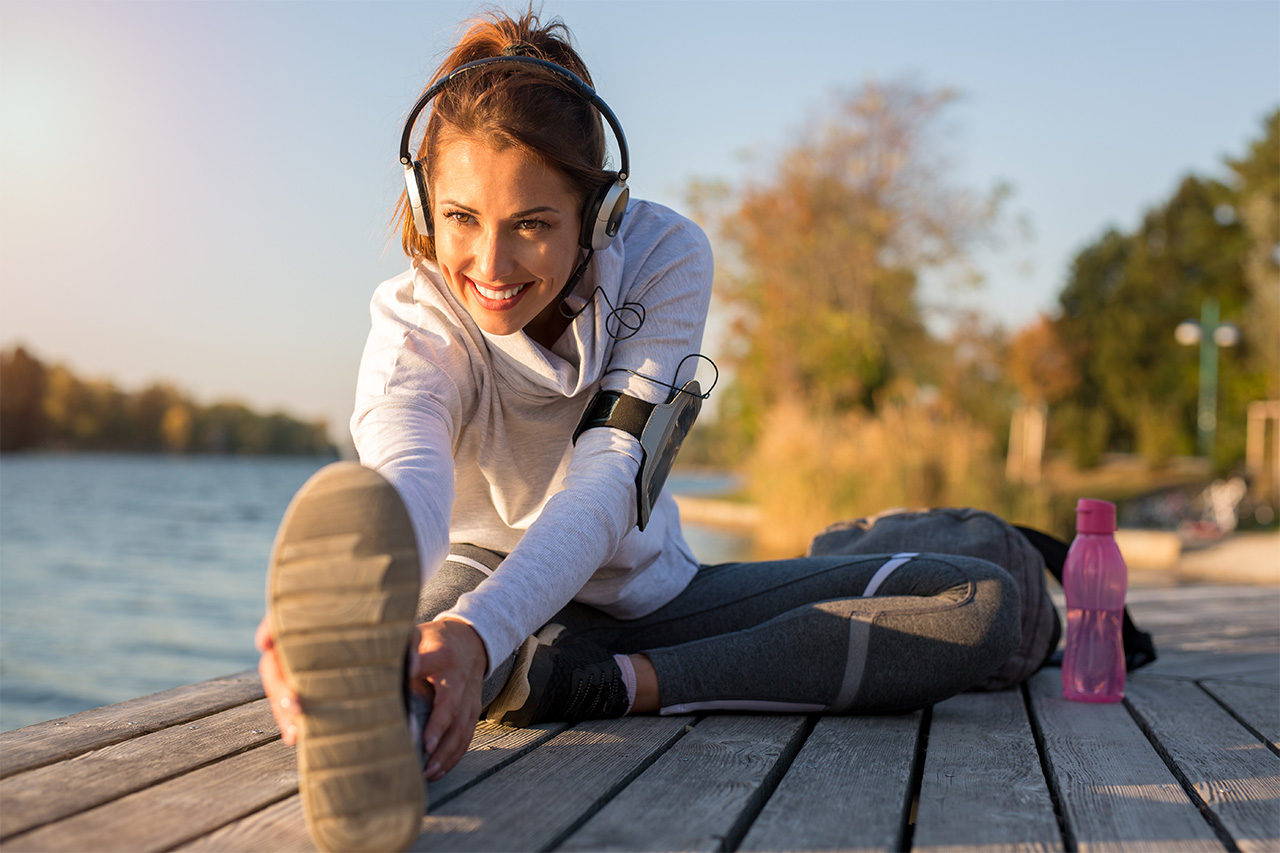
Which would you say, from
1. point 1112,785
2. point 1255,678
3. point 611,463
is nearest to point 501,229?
point 611,463

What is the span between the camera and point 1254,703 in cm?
187

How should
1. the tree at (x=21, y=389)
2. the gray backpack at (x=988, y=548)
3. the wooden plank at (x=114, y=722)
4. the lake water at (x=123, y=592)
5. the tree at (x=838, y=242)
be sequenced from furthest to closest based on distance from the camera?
the tree at (x=21, y=389)
the tree at (x=838, y=242)
the lake water at (x=123, y=592)
the gray backpack at (x=988, y=548)
the wooden plank at (x=114, y=722)

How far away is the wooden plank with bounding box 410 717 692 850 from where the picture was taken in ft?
3.31

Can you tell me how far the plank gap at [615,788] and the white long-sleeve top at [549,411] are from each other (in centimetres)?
23

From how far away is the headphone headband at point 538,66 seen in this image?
1434 millimetres

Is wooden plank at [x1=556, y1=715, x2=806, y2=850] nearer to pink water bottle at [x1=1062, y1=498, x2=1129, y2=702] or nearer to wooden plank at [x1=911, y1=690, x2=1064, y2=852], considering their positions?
wooden plank at [x1=911, y1=690, x2=1064, y2=852]

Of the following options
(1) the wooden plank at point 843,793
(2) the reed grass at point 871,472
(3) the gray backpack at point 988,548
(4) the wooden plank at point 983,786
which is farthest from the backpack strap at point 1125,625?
(2) the reed grass at point 871,472

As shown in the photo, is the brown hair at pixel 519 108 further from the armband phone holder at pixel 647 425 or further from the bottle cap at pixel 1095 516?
the bottle cap at pixel 1095 516

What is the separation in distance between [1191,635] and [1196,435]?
23.3 metres

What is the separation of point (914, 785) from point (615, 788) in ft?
1.31

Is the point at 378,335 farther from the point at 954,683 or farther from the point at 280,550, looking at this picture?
the point at 954,683

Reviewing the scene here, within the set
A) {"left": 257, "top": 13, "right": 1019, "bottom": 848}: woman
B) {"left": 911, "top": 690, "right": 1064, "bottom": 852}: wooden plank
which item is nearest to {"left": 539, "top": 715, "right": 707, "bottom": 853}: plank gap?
{"left": 257, "top": 13, "right": 1019, "bottom": 848}: woman

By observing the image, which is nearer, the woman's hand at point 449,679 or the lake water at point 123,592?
the woman's hand at point 449,679

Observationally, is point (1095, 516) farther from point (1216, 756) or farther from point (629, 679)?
point (629, 679)
